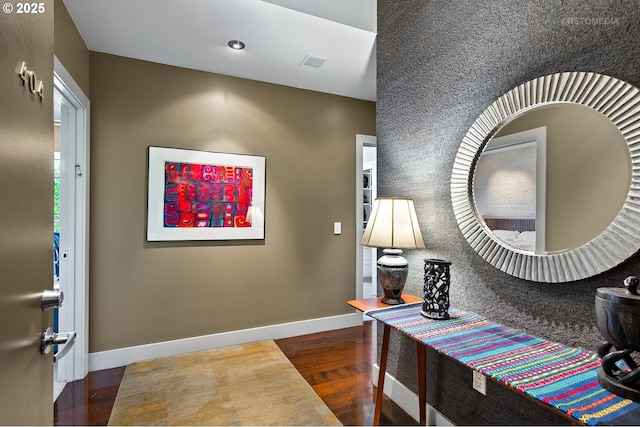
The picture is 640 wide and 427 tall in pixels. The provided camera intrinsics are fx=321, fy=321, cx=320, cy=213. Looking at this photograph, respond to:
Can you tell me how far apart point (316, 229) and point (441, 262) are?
6.48ft

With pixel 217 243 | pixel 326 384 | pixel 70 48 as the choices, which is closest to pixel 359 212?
pixel 217 243

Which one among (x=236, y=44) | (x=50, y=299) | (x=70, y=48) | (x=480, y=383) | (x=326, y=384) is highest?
(x=236, y=44)

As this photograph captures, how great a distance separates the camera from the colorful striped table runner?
0.82 m

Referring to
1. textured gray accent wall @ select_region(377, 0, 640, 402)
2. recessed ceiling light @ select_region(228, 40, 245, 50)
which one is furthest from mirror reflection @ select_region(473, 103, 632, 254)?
recessed ceiling light @ select_region(228, 40, 245, 50)

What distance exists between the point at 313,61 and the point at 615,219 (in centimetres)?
242

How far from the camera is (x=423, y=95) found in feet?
6.25

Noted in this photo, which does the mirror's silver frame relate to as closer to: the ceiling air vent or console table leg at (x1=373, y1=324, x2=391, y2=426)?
console table leg at (x1=373, y1=324, x2=391, y2=426)

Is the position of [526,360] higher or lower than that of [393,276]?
lower

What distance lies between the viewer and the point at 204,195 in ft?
9.50

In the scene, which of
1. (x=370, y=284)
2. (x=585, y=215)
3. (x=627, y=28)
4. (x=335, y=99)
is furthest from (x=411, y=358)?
(x=370, y=284)

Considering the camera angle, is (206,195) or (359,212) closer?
(206,195)

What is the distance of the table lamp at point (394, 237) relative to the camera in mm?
1734

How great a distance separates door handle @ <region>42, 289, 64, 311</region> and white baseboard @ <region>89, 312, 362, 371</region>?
6.97ft

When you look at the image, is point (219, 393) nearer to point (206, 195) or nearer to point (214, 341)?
point (214, 341)
